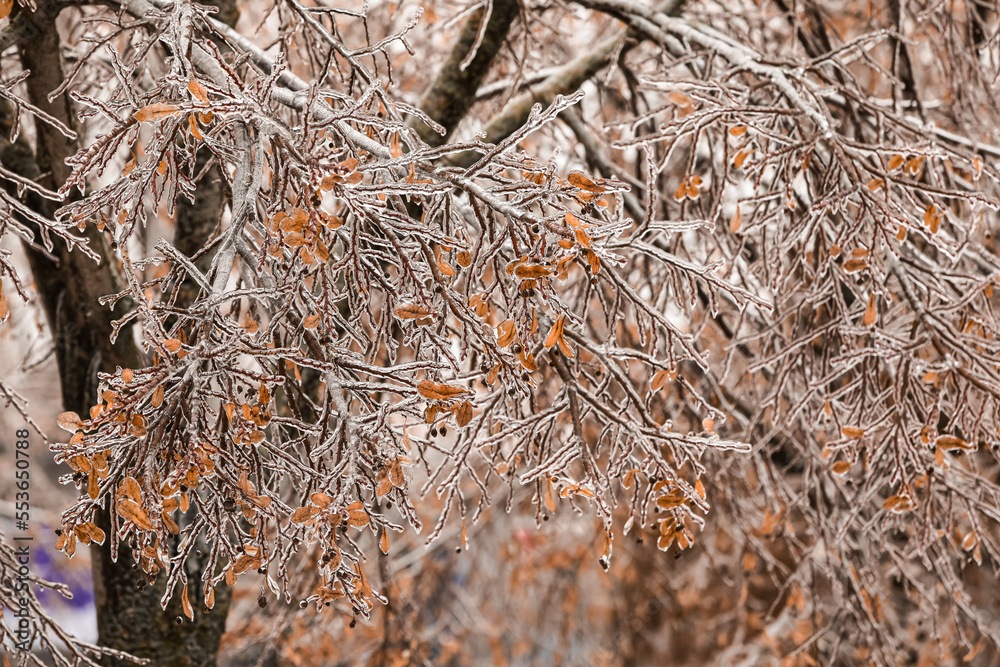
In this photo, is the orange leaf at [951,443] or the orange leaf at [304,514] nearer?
the orange leaf at [304,514]

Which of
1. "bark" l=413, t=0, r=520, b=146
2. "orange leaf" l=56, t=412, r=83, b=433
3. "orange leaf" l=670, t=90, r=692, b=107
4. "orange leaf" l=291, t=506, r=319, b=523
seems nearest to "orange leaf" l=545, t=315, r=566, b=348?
"orange leaf" l=291, t=506, r=319, b=523

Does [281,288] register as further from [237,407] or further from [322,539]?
[322,539]

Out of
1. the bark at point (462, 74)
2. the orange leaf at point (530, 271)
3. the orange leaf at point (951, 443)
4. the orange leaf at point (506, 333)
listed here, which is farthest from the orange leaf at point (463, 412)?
the bark at point (462, 74)

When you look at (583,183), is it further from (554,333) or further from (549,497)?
(549,497)

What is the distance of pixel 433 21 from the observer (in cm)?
315

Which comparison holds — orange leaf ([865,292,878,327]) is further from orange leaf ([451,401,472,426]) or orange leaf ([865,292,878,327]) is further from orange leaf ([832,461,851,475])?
orange leaf ([451,401,472,426])

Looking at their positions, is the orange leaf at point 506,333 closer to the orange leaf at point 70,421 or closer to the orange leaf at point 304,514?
the orange leaf at point 304,514

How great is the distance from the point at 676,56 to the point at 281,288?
5.51 feet

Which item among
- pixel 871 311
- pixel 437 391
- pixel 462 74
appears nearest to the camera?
pixel 437 391

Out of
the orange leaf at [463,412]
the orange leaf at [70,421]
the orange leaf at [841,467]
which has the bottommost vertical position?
the orange leaf at [70,421]

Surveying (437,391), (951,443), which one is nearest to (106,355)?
(437,391)

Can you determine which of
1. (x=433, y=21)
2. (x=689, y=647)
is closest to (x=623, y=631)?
(x=689, y=647)

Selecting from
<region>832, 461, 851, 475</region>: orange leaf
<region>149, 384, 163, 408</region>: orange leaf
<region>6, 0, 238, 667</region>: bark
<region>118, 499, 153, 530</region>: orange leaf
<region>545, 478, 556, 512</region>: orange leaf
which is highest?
<region>832, 461, 851, 475</region>: orange leaf

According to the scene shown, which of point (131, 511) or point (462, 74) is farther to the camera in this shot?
point (462, 74)
